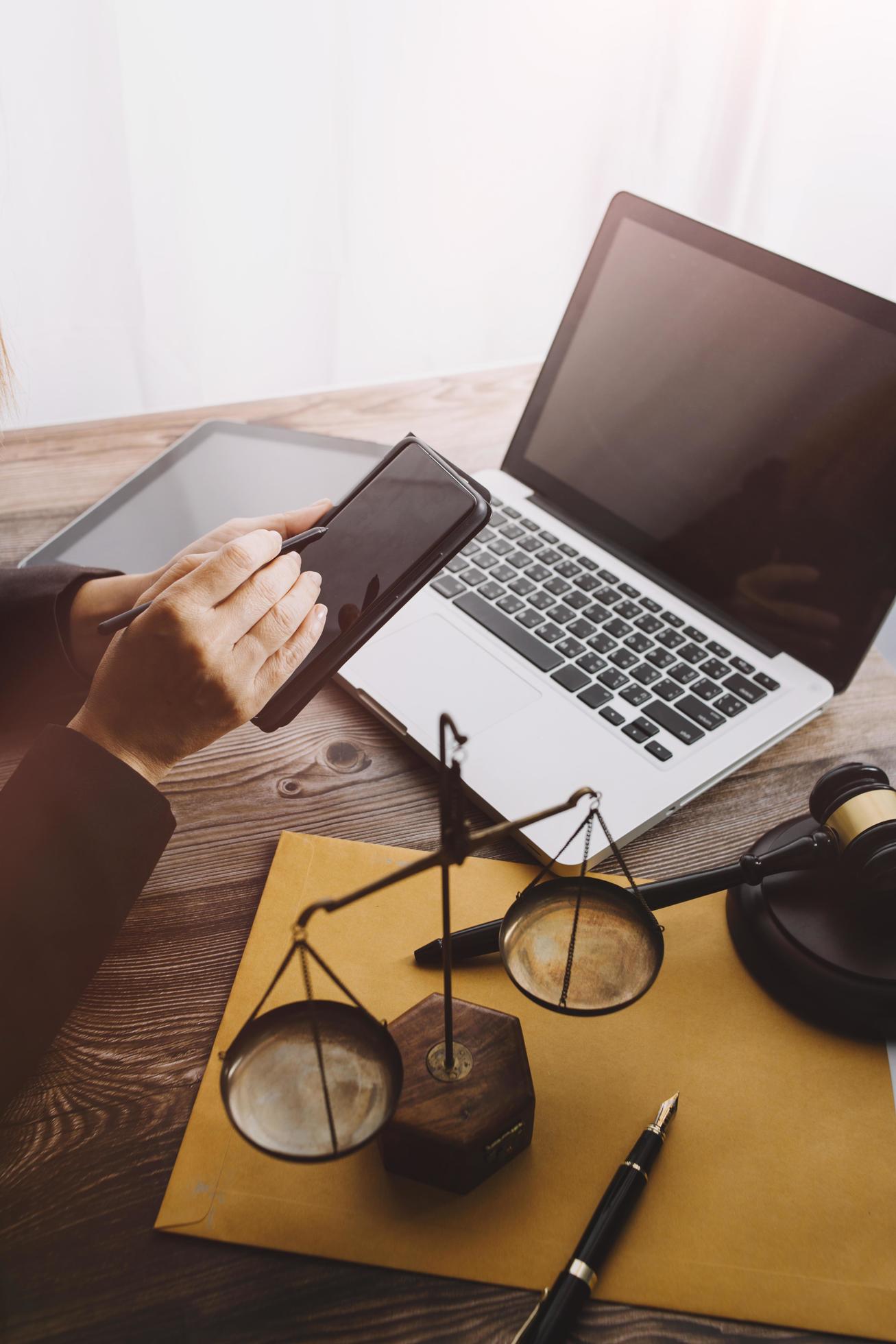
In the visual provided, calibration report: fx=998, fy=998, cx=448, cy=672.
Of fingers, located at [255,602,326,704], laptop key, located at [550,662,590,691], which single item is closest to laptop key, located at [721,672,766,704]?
laptop key, located at [550,662,590,691]

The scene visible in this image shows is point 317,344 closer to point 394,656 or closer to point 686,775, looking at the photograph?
point 394,656

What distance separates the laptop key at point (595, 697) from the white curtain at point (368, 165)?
0.98 metres

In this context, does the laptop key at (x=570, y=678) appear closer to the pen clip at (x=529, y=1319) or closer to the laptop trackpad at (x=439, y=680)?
the laptop trackpad at (x=439, y=680)

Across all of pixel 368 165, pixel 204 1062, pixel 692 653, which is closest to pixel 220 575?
pixel 204 1062

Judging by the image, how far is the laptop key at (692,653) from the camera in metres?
0.82

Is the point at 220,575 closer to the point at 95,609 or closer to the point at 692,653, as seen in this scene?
the point at 95,609

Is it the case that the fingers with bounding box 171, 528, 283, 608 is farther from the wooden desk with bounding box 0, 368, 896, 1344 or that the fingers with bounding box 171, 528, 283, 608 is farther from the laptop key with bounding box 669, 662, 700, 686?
the laptop key with bounding box 669, 662, 700, 686

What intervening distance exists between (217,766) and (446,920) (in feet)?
1.21

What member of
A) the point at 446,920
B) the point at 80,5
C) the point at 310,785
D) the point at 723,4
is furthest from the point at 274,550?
the point at 723,4

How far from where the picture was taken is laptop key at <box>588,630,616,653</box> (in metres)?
0.83

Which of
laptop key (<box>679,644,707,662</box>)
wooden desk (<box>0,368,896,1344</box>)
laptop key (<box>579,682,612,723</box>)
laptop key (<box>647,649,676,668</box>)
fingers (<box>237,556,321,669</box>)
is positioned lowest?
wooden desk (<box>0,368,896,1344</box>)

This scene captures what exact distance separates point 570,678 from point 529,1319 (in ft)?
1.48

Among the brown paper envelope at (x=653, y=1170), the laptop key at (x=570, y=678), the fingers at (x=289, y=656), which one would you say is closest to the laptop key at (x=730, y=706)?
the laptop key at (x=570, y=678)

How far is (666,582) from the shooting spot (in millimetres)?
906
